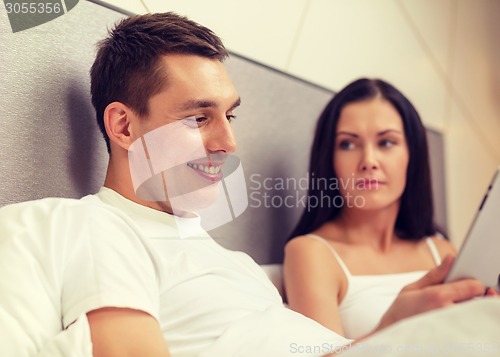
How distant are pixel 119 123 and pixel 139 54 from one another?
3.9 inches

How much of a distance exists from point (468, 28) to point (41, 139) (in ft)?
5.79

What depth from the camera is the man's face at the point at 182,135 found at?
823mm

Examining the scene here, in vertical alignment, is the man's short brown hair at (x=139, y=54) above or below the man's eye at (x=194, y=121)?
above

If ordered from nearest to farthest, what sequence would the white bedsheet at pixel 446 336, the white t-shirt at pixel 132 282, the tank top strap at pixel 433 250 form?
the white bedsheet at pixel 446 336
the white t-shirt at pixel 132 282
the tank top strap at pixel 433 250

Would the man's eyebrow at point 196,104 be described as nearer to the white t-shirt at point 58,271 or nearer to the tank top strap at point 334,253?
the white t-shirt at point 58,271

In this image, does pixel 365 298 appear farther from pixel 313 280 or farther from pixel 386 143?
pixel 386 143

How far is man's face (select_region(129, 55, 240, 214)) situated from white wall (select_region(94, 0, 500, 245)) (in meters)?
0.16

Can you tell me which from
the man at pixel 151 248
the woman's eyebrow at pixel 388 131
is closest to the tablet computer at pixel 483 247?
the man at pixel 151 248

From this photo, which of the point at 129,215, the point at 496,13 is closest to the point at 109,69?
the point at 129,215

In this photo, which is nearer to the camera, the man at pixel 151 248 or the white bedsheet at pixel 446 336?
the white bedsheet at pixel 446 336

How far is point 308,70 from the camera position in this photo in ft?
4.71

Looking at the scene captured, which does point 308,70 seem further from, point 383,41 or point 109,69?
point 109,69

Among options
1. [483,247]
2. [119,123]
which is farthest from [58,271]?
[483,247]

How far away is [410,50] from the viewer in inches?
73.6
